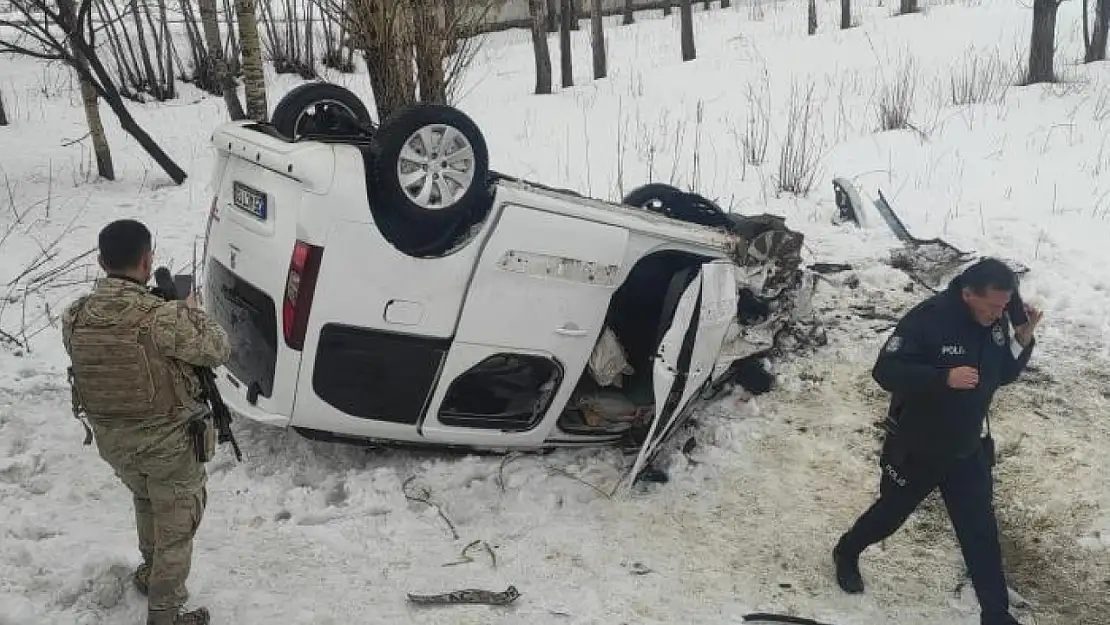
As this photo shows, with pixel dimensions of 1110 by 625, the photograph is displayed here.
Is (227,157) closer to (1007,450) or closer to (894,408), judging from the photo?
(894,408)

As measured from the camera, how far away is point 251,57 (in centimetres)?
809

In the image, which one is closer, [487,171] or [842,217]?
[487,171]

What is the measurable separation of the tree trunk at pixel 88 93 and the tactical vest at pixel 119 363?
796 centimetres

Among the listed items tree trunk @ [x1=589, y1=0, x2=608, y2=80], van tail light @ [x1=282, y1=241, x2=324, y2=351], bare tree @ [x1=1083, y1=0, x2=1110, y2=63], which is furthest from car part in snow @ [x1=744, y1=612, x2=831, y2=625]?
tree trunk @ [x1=589, y1=0, x2=608, y2=80]

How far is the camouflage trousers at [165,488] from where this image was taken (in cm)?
309

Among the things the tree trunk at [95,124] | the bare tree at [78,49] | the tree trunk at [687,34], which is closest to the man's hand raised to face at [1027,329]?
the bare tree at [78,49]

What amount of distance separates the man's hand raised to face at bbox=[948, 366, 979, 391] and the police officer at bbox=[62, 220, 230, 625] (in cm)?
284

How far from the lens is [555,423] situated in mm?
4570

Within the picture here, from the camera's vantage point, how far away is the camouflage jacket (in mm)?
2963

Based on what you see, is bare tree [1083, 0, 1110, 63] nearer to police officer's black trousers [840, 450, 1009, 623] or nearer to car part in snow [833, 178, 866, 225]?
car part in snow [833, 178, 866, 225]

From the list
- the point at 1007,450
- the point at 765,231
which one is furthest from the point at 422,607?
the point at 1007,450

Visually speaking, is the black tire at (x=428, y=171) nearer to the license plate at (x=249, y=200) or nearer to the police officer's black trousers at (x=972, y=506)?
the license plate at (x=249, y=200)

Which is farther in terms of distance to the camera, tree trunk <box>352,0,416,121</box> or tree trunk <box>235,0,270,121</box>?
tree trunk <box>235,0,270,121</box>

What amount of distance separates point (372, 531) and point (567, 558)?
97cm
